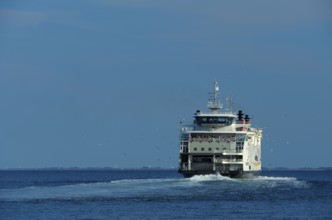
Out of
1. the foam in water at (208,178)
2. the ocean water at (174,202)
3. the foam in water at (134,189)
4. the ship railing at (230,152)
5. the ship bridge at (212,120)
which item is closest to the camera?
the ocean water at (174,202)

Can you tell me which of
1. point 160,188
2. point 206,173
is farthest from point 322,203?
point 206,173

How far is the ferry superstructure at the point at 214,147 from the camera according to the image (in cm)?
8750

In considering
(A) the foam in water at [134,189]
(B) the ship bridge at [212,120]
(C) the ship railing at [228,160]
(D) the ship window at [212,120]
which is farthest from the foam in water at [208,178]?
(D) the ship window at [212,120]

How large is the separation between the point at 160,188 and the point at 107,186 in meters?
6.63

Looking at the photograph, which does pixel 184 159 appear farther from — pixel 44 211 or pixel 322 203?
pixel 44 211

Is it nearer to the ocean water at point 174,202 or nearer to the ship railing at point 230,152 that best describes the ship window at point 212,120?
the ship railing at point 230,152

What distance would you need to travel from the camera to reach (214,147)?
8781cm

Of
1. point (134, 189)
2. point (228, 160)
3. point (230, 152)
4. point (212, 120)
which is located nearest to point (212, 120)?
point (212, 120)

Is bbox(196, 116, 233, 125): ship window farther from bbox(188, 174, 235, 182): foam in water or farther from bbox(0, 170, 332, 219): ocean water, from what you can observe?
bbox(0, 170, 332, 219): ocean water

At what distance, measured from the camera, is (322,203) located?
64750mm

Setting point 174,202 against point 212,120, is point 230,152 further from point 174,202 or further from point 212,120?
point 174,202

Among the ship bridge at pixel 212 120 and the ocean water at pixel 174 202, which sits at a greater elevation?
the ship bridge at pixel 212 120

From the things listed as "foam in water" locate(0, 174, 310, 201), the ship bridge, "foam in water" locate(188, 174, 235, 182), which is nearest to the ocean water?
"foam in water" locate(0, 174, 310, 201)

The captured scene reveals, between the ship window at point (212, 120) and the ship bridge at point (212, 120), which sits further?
the ship window at point (212, 120)
